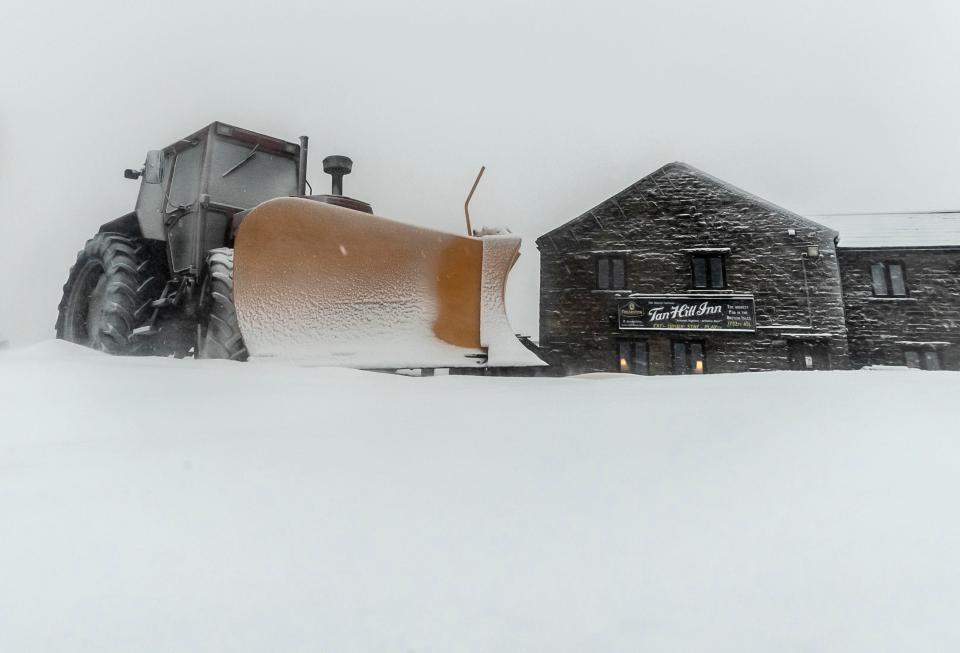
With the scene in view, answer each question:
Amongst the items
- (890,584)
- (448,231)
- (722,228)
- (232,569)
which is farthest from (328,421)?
(722,228)

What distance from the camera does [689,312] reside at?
3922 millimetres

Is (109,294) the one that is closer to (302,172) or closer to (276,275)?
(276,275)

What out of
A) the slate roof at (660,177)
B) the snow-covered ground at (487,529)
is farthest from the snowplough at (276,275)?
the slate roof at (660,177)

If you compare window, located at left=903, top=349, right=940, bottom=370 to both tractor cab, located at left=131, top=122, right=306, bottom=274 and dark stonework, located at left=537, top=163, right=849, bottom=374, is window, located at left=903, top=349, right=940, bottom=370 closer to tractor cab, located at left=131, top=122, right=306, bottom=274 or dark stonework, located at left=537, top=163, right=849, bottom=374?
dark stonework, located at left=537, top=163, right=849, bottom=374

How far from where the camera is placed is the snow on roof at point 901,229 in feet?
10.5

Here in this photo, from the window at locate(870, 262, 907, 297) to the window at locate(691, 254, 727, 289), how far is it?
1022mm

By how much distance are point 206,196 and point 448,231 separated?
98cm

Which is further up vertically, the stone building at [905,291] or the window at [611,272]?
the window at [611,272]

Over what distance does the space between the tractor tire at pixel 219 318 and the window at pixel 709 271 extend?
12.3 ft

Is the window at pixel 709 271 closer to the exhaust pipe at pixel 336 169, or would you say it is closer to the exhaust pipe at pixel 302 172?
the exhaust pipe at pixel 336 169

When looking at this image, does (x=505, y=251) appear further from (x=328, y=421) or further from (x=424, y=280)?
(x=328, y=421)

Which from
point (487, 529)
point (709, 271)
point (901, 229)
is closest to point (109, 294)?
point (487, 529)

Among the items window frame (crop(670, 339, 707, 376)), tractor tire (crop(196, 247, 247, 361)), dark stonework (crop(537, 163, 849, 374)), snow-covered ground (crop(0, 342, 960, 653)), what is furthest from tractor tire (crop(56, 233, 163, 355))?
window frame (crop(670, 339, 707, 376))

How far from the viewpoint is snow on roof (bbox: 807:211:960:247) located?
3203 millimetres
